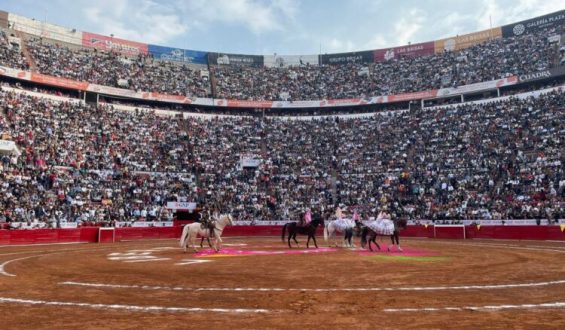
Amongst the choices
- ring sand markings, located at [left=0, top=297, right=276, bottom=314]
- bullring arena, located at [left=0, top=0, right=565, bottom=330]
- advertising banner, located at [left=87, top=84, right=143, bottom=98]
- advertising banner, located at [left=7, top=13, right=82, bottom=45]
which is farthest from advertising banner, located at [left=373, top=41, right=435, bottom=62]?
ring sand markings, located at [left=0, top=297, right=276, bottom=314]

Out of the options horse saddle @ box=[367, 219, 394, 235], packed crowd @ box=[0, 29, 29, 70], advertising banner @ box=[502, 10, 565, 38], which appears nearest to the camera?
horse saddle @ box=[367, 219, 394, 235]

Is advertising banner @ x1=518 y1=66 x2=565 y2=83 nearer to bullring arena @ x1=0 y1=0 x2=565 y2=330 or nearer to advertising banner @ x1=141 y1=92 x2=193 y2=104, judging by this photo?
bullring arena @ x1=0 y1=0 x2=565 y2=330

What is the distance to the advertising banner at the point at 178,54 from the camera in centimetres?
6919

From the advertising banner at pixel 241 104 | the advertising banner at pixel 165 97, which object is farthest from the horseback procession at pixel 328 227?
the advertising banner at pixel 241 104

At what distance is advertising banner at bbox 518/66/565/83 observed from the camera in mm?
49188

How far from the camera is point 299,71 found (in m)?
73.3

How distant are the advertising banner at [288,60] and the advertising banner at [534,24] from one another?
30.1m

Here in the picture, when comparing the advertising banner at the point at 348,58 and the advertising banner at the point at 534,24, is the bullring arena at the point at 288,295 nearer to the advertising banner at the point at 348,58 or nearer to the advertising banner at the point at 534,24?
the advertising banner at the point at 534,24

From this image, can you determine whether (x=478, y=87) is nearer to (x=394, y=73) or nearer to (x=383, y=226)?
(x=394, y=73)

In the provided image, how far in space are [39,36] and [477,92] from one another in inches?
2348

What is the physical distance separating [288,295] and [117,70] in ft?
192

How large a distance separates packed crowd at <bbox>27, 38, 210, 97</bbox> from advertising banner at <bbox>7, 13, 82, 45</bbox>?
5.18 ft

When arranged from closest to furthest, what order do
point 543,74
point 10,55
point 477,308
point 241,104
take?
point 477,308 → point 10,55 → point 543,74 → point 241,104

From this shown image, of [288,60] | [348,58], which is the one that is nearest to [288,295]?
[348,58]
